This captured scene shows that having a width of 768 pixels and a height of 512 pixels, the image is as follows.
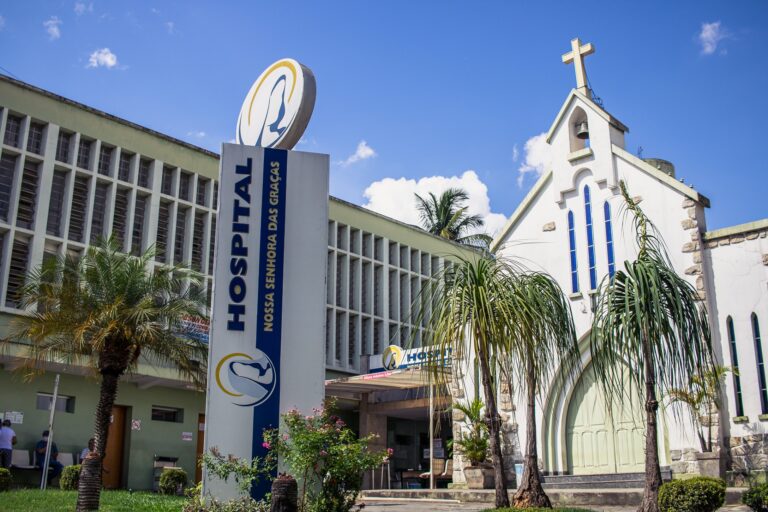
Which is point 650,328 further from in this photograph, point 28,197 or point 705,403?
point 28,197

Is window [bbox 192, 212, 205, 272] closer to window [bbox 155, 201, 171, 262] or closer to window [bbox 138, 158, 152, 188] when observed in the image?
window [bbox 155, 201, 171, 262]

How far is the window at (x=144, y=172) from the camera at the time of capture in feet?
103

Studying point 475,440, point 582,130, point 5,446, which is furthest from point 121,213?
point 582,130

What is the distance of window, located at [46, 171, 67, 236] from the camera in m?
28.7

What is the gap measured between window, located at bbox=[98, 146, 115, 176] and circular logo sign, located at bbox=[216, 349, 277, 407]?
19991 millimetres

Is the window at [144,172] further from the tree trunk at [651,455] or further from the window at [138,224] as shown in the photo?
the tree trunk at [651,455]

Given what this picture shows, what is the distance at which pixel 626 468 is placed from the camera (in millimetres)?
19953

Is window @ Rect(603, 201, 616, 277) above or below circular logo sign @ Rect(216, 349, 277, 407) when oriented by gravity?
above

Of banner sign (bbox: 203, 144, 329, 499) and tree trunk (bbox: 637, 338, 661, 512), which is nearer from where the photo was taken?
tree trunk (bbox: 637, 338, 661, 512)

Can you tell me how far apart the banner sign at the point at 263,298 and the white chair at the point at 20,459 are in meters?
15.2

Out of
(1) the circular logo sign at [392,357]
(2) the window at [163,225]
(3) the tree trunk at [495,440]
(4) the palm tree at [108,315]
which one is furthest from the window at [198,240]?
(3) the tree trunk at [495,440]

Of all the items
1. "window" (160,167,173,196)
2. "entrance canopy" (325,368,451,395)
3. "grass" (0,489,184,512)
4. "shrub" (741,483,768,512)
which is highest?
"window" (160,167,173,196)

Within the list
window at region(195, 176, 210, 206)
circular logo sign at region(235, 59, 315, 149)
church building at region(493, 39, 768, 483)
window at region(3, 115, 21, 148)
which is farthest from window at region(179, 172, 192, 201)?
circular logo sign at region(235, 59, 315, 149)

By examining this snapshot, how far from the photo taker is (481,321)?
1255cm
